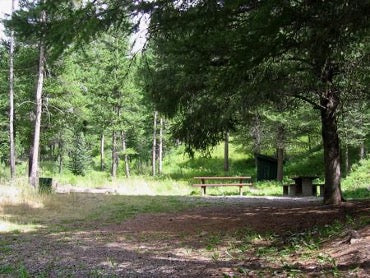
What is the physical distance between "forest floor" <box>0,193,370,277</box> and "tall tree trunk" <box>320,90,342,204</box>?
47.2 inches

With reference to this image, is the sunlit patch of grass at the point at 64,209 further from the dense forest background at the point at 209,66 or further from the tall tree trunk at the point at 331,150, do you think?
the tall tree trunk at the point at 331,150

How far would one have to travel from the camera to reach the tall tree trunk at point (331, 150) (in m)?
10.4

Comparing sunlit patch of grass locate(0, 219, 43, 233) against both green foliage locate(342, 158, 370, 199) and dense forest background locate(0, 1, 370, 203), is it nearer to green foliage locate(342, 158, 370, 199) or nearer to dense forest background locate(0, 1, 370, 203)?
dense forest background locate(0, 1, 370, 203)

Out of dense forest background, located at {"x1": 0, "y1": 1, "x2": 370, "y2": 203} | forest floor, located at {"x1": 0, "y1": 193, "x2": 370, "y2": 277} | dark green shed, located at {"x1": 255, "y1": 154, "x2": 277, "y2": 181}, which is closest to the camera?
dense forest background, located at {"x1": 0, "y1": 1, "x2": 370, "y2": 203}

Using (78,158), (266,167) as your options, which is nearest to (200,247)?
(266,167)

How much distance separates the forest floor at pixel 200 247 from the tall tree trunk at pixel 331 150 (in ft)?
3.93

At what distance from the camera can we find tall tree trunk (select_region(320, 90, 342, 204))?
34.0ft

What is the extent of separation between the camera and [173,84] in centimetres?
961

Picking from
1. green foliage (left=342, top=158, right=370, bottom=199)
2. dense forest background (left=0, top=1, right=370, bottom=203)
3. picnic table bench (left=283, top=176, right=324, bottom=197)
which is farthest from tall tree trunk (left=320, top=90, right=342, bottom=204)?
picnic table bench (left=283, top=176, right=324, bottom=197)

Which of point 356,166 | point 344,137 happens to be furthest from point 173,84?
point 356,166

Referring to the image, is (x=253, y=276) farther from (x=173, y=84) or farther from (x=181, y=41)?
(x=173, y=84)

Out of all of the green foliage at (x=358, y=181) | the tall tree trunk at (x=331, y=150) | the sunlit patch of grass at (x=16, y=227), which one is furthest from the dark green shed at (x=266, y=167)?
the sunlit patch of grass at (x=16, y=227)

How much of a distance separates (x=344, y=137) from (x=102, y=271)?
1810 centimetres

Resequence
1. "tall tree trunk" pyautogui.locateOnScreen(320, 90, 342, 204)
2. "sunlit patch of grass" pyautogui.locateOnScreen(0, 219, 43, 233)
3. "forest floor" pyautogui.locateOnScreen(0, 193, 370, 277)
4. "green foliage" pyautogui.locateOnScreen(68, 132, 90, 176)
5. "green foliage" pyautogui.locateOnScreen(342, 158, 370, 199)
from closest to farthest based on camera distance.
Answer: "forest floor" pyautogui.locateOnScreen(0, 193, 370, 277)
"sunlit patch of grass" pyautogui.locateOnScreen(0, 219, 43, 233)
"tall tree trunk" pyautogui.locateOnScreen(320, 90, 342, 204)
"green foliage" pyautogui.locateOnScreen(342, 158, 370, 199)
"green foliage" pyautogui.locateOnScreen(68, 132, 90, 176)
